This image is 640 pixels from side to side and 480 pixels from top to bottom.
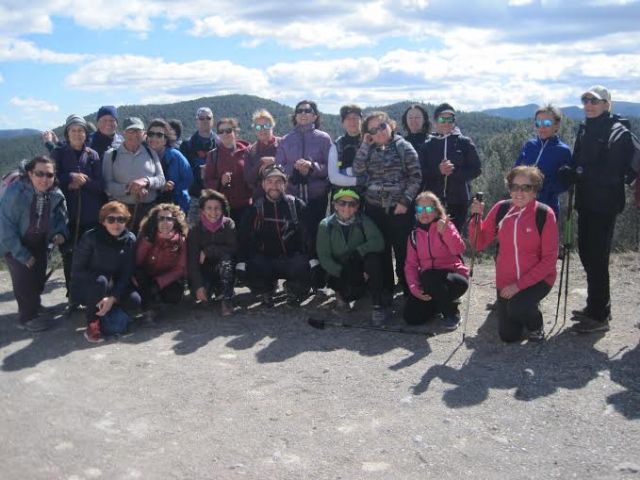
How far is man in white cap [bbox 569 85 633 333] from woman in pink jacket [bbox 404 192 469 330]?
135cm

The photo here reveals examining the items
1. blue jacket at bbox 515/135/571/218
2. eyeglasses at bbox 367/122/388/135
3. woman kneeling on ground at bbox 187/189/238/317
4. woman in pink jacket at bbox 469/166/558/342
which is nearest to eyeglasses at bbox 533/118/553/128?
blue jacket at bbox 515/135/571/218

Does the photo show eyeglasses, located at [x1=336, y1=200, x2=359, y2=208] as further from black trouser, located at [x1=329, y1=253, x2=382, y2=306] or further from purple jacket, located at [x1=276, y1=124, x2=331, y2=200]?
purple jacket, located at [x1=276, y1=124, x2=331, y2=200]

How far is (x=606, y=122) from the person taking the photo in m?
6.39

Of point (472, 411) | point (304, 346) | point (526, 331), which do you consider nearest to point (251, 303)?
point (304, 346)

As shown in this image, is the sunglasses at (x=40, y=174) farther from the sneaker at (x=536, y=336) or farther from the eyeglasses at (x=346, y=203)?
the sneaker at (x=536, y=336)

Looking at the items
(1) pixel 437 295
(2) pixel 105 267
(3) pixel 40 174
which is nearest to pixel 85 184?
(3) pixel 40 174

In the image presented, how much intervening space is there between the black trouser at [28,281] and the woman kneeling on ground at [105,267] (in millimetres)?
652

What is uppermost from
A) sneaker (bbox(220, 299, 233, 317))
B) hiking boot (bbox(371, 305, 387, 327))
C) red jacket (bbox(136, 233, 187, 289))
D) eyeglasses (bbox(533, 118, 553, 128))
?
eyeglasses (bbox(533, 118, 553, 128))

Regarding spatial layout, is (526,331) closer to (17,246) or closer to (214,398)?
(214,398)

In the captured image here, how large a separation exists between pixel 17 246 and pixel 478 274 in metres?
6.67

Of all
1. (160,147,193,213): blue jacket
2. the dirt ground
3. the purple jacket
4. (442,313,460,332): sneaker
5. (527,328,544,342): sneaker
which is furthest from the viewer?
(160,147,193,213): blue jacket

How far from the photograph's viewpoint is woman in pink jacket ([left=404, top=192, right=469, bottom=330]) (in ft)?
22.9

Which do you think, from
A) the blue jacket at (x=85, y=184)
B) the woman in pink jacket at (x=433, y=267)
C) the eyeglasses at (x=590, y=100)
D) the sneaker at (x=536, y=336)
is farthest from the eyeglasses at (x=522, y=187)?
the blue jacket at (x=85, y=184)

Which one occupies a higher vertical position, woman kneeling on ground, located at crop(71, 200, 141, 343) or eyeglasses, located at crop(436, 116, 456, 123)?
eyeglasses, located at crop(436, 116, 456, 123)
